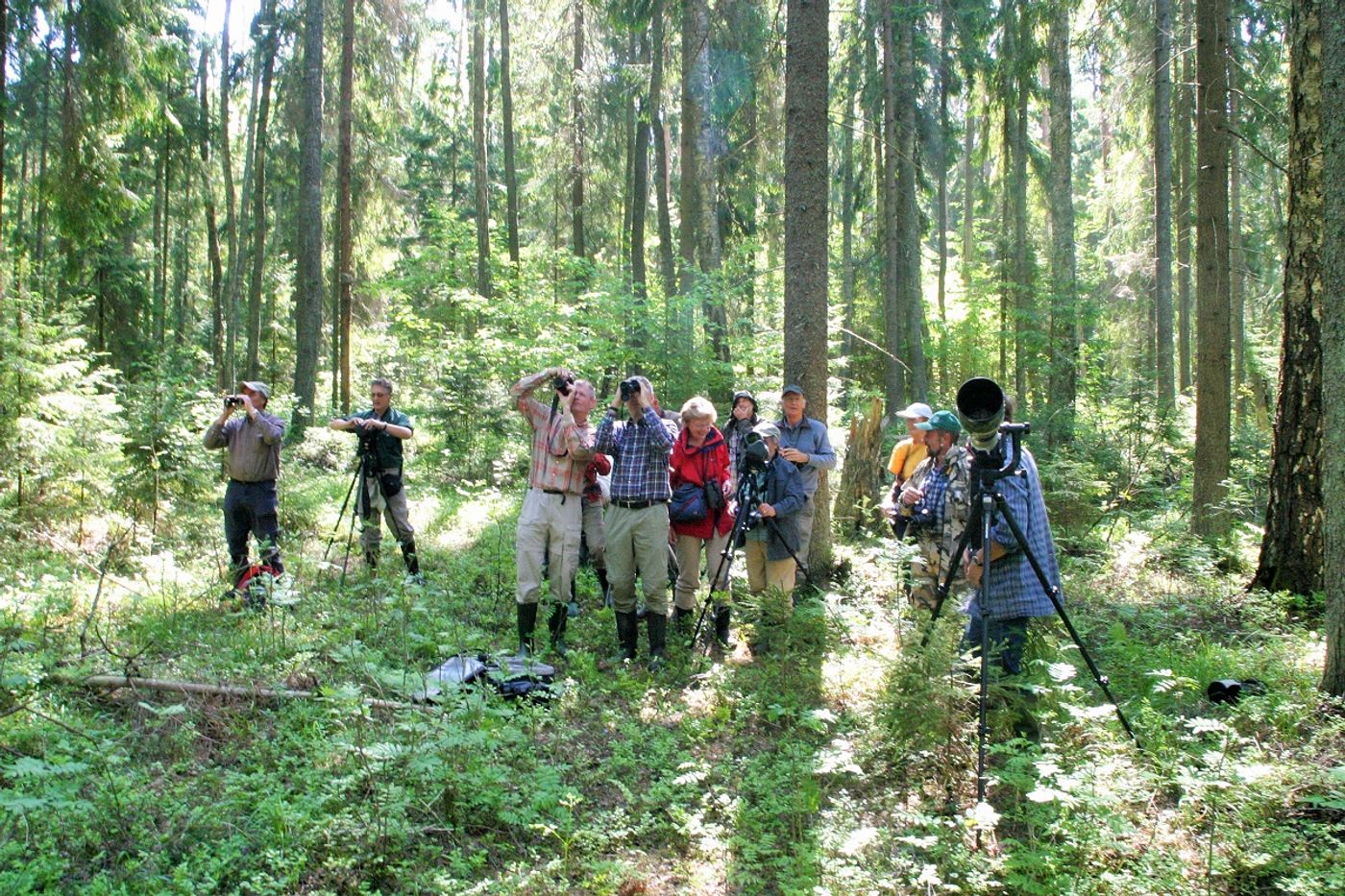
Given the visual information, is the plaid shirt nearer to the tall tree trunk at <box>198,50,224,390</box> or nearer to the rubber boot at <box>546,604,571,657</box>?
the rubber boot at <box>546,604,571,657</box>

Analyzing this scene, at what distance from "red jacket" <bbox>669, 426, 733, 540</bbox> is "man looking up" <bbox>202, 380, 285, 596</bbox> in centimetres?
341

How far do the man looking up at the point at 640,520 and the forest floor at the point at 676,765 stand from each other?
15.5 inches

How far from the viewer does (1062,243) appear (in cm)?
1695

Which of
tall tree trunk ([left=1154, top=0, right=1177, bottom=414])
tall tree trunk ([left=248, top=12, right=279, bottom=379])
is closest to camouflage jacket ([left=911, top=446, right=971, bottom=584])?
tall tree trunk ([left=1154, top=0, right=1177, bottom=414])

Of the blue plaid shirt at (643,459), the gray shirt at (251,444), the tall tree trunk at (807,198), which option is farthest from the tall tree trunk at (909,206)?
the gray shirt at (251,444)

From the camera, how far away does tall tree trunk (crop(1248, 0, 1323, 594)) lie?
5512 mm

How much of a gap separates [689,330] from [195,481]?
7362 millimetres

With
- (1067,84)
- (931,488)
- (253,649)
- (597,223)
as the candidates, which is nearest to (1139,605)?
(931,488)

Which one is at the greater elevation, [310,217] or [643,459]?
[310,217]

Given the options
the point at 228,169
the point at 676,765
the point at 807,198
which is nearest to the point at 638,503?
the point at 676,765

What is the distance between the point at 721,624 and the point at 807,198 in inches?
136

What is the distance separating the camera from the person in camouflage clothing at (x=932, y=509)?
544cm

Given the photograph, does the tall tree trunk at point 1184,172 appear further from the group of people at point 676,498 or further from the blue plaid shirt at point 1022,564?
the blue plaid shirt at point 1022,564

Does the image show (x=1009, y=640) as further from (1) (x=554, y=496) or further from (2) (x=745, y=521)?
(1) (x=554, y=496)
